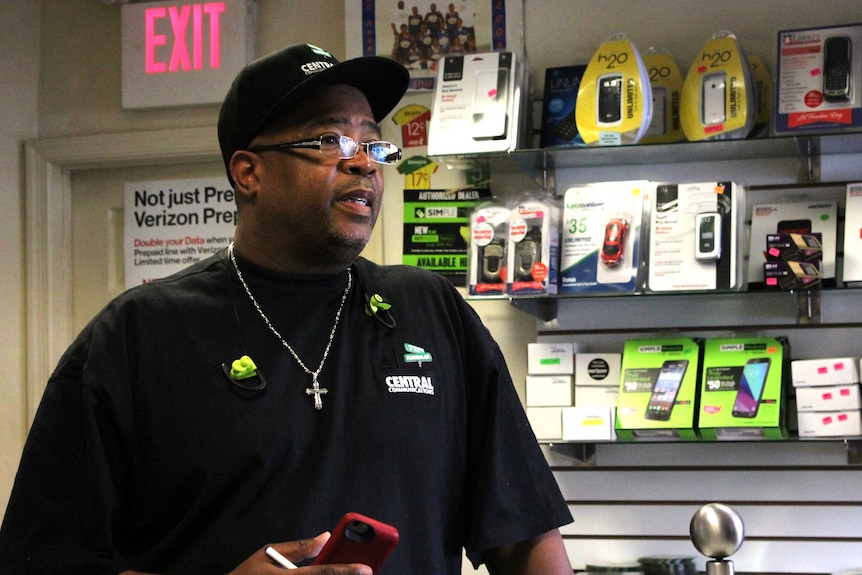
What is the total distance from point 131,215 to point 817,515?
2768 mm

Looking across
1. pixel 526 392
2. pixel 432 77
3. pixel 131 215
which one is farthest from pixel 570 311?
pixel 131 215

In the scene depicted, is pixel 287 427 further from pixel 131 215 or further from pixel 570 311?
pixel 131 215

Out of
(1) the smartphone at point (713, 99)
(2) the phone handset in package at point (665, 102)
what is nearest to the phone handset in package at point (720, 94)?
(1) the smartphone at point (713, 99)

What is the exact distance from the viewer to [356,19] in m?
4.04

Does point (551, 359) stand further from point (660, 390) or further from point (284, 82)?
point (284, 82)

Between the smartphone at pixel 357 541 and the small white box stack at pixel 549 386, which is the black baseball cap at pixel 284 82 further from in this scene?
the small white box stack at pixel 549 386

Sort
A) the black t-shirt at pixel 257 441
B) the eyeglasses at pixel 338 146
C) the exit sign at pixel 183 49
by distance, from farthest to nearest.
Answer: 1. the exit sign at pixel 183 49
2. the eyeglasses at pixel 338 146
3. the black t-shirt at pixel 257 441

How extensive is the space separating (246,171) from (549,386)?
6.28 feet

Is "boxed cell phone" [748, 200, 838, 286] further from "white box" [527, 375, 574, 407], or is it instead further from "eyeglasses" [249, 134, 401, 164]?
"eyeglasses" [249, 134, 401, 164]

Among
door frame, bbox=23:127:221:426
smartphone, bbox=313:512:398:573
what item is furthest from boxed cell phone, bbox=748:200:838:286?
smartphone, bbox=313:512:398:573

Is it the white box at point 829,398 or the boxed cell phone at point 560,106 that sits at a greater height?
the boxed cell phone at point 560,106

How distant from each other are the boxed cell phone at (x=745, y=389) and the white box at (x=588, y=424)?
274mm

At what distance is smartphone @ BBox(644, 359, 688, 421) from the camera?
3.36 m

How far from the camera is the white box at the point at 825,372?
3.24 meters
